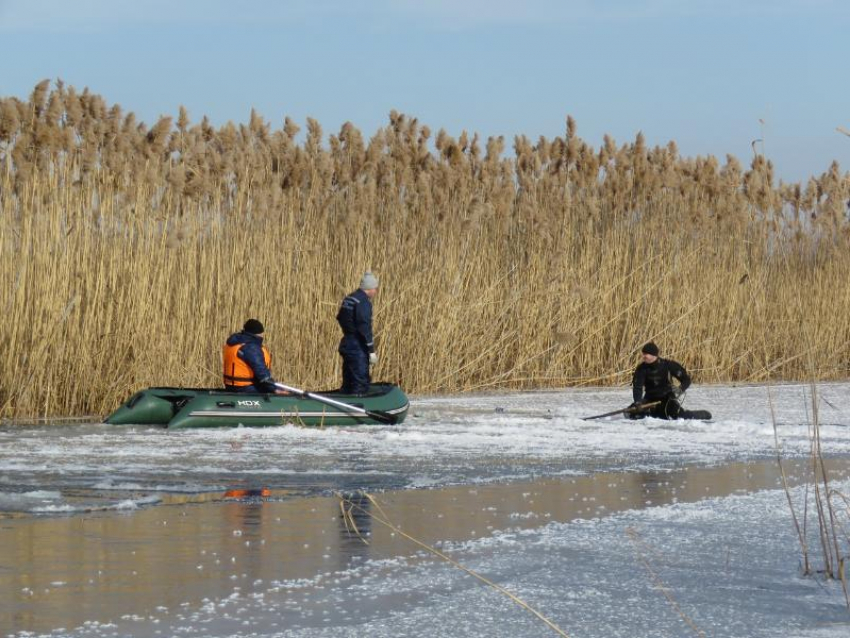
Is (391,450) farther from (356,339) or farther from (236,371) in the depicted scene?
(356,339)

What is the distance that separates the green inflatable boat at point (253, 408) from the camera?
13641 mm

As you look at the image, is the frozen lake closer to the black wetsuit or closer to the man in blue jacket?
the black wetsuit

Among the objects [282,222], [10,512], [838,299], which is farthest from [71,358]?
[838,299]

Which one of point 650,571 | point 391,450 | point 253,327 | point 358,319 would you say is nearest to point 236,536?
point 650,571

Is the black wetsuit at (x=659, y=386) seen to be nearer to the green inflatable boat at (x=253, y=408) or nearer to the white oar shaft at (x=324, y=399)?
the green inflatable boat at (x=253, y=408)

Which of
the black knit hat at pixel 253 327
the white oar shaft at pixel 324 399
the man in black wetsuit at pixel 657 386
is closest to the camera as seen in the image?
the white oar shaft at pixel 324 399

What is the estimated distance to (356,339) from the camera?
51.9ft

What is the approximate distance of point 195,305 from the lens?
1580cm

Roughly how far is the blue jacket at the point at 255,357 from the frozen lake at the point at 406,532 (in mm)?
1043

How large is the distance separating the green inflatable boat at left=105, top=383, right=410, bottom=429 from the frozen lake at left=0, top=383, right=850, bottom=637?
0.28m

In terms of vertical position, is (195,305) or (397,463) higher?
(195,305)

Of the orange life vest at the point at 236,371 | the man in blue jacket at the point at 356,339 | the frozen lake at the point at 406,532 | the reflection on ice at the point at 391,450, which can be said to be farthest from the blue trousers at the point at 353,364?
the frozen lake at the point at 406,532

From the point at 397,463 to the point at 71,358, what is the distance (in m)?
4.76

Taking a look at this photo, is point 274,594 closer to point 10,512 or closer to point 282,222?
point 10,512
